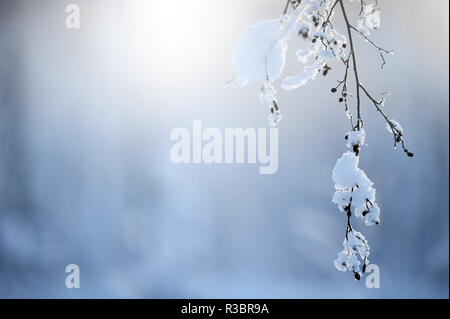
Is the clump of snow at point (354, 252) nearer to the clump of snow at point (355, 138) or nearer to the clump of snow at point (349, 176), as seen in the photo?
the clump of snow at point (349, 176)

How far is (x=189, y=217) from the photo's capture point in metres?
8.46

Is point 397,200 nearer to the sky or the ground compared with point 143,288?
nearer to the sky

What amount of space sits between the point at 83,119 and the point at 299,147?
4.53 meters

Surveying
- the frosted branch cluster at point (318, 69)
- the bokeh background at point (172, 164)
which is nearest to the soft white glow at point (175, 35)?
the bokeh background at point (172, 164)

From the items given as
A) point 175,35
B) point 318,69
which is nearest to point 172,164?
point 175,35

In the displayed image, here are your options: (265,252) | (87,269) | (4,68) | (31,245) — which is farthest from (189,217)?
(4,68)

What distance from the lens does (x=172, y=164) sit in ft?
27.6

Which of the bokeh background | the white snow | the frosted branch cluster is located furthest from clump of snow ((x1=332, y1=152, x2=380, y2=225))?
the bokeh background

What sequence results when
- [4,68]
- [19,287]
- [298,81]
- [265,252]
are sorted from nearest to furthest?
[298,81], [4,68], [19,287], [265,252]

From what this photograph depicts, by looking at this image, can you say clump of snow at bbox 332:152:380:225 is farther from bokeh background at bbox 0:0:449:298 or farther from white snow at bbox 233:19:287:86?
bokeh background at bbox 0:0:449:298

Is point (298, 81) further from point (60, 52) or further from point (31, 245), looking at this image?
point (31, 245)

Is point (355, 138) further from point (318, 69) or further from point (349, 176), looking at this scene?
point (318, 69)

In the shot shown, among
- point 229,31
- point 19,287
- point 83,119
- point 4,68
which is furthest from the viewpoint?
point 19,287

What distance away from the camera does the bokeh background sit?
22.5 ft
